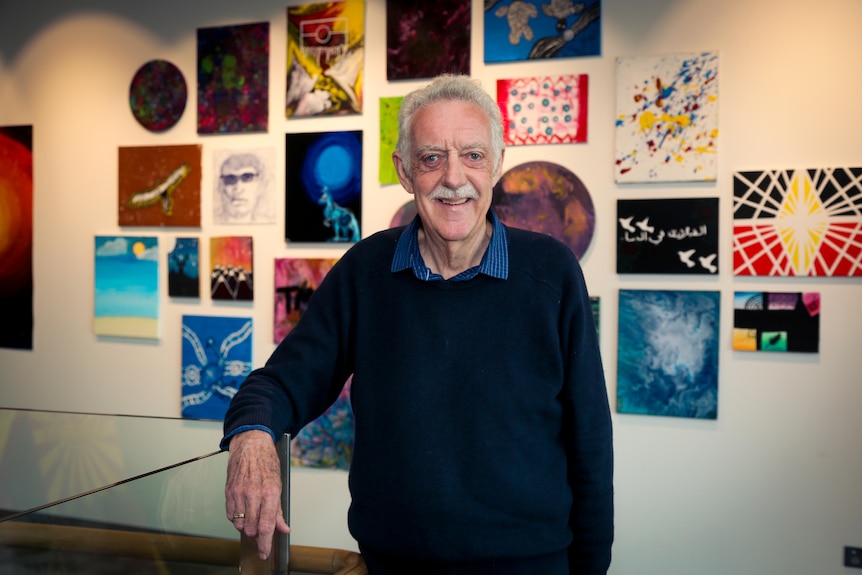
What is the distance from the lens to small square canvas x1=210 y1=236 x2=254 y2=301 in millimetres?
3371

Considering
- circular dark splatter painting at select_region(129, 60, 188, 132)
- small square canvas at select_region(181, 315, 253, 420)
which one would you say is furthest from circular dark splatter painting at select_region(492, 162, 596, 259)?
circular dark splatter painting at select_region(129, 60, 188, 132)

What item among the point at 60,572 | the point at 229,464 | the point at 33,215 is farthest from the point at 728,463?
the point at 33,215

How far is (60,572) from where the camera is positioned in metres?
0.85

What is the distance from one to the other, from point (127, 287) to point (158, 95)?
2.94ft

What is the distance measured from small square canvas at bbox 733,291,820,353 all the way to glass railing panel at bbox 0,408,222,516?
195 cm

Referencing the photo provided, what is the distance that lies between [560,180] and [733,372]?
95 cm

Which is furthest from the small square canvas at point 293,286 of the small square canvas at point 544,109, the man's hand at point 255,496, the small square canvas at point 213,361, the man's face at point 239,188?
the man's hand at point 255,496

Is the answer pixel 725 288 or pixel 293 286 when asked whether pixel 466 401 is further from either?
pixel 293 286

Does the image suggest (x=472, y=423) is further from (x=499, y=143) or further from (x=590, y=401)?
(x=499, y=143)

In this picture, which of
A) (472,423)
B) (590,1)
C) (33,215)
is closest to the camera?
(472,423)

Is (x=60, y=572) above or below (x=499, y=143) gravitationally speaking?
below

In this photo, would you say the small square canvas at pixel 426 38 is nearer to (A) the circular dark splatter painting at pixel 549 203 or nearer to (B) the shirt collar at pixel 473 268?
(A) the circular dark splatter painting at pixel 549 203

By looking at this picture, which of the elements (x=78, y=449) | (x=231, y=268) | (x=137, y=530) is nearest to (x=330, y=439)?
(x=231, y=268)

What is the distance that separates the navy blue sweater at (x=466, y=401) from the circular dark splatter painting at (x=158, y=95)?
2.35 m
